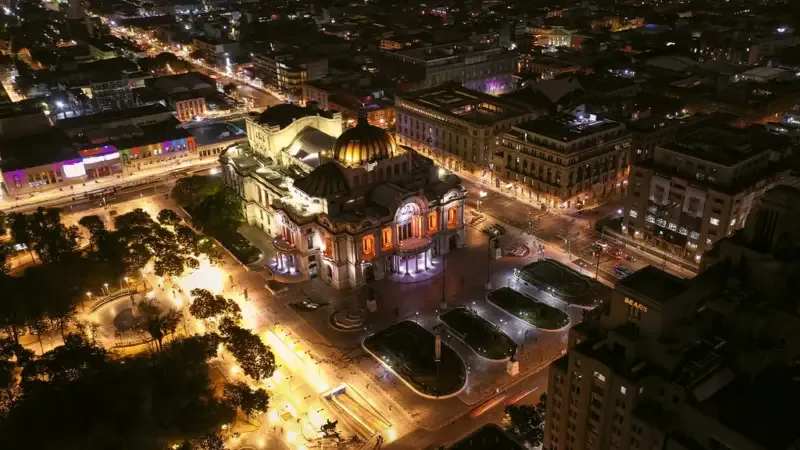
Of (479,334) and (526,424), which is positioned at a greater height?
(526,424)

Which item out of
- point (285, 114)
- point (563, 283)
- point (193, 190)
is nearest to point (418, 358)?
point (563, 283)

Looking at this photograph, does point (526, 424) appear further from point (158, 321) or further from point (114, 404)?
point (158, 321)

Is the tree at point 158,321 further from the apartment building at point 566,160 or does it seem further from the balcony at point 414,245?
the apartment building at point 566,160

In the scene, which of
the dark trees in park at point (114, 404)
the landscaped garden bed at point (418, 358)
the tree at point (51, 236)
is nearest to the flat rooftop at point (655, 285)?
the landscaped garden bed at point (418, 358)

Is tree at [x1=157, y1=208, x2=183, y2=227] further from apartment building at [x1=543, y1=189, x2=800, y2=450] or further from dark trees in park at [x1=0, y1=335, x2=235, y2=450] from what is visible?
apartment building at [x1=543, y1=189, x2=800, y2=450]

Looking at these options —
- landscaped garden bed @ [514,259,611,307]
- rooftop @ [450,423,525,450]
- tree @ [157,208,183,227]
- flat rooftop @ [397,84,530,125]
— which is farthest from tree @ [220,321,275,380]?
flat rooftop @ [397,84,530,125]

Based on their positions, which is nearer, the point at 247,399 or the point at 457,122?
the point at 247,399

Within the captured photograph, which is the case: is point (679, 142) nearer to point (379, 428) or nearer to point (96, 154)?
point (379, 428)

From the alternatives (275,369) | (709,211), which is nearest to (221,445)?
(275,369)
